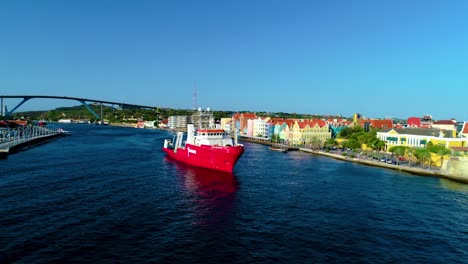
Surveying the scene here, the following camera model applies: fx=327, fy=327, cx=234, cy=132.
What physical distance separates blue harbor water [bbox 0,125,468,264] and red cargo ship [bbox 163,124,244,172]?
2735 mm

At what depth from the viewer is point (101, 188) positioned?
32.8m

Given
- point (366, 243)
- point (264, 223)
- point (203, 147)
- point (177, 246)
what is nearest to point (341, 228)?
point (366, 243)

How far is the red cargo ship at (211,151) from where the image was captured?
42.4 meters

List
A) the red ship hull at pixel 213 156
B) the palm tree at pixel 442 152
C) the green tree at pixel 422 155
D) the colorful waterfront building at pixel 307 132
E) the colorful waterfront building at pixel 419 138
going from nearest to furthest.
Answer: the red ship hull at pixel 213 156 → the palm tree at pixel 442 152 → the green tree at pixel 422 155 → the colorful waterfront building at pixel 419 138 → the colorful waterfront building at pixel 307 132

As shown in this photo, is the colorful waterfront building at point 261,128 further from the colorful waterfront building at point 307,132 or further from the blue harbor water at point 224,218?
the blue harbor water at point 224,218

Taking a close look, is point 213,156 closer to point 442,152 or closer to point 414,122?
point 442,152

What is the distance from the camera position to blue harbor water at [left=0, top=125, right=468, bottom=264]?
19234 millimetres

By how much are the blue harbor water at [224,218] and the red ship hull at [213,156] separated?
7.93 feet

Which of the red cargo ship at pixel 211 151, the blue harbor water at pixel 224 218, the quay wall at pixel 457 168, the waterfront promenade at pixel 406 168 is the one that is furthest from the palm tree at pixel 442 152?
the red cargo ship at pixel 211 151

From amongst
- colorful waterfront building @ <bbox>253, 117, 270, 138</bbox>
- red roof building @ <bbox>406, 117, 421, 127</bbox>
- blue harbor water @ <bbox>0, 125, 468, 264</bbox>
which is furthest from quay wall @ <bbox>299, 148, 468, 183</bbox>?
red roof building @ <bbox>406, 117, 421, 127</bbox>

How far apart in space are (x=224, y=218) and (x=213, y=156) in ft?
63.6

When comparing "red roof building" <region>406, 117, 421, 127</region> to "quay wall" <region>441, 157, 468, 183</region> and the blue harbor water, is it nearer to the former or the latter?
"quay wall" <region>441, 157, 468, 183</region>

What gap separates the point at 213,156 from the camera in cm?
4441

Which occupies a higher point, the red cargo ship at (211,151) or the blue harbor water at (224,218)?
the red cargo ship at (211,151)
